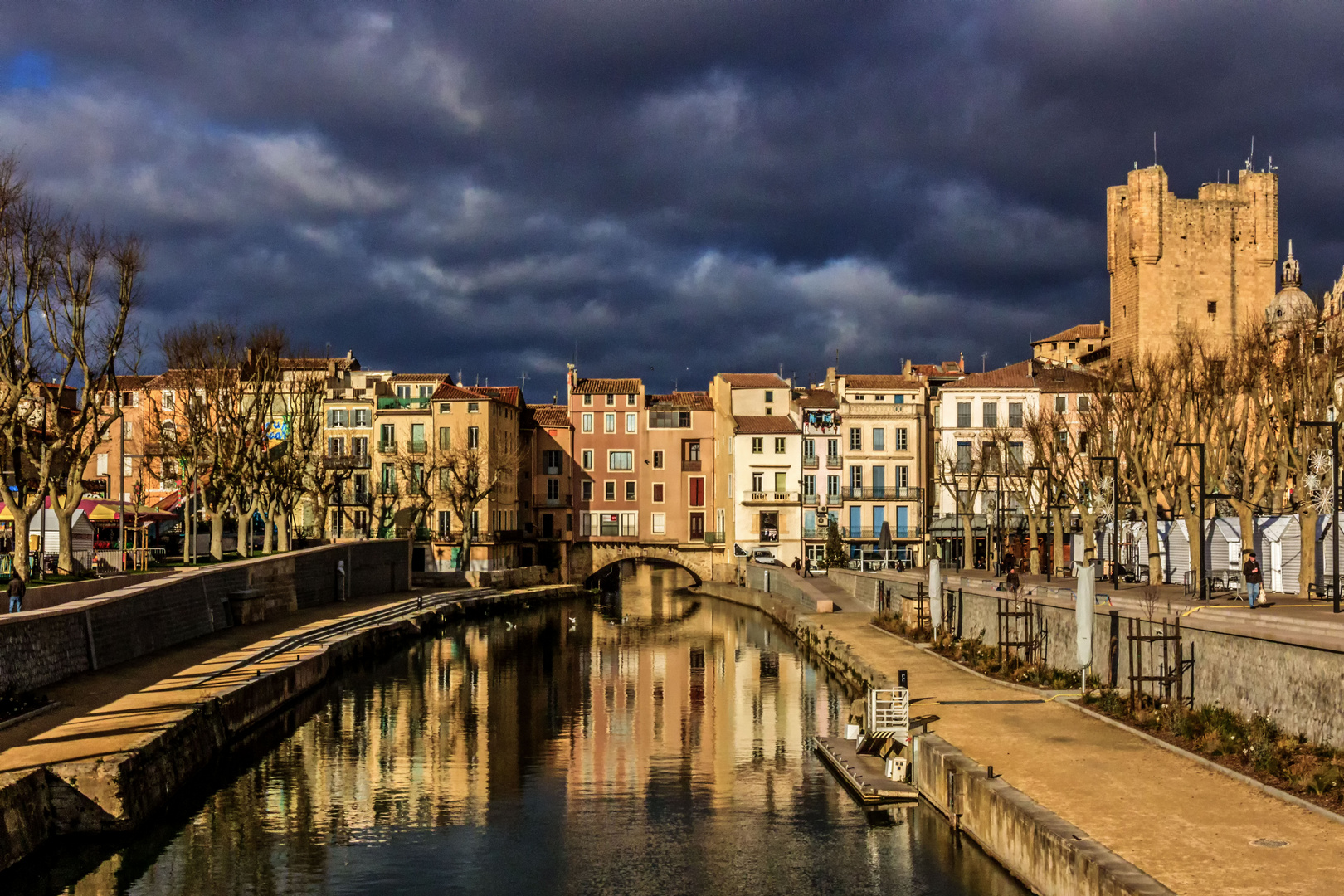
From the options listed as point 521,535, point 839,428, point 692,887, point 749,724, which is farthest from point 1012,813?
point 521,535

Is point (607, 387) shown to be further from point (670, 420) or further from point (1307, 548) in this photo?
A: point (1307, 548)

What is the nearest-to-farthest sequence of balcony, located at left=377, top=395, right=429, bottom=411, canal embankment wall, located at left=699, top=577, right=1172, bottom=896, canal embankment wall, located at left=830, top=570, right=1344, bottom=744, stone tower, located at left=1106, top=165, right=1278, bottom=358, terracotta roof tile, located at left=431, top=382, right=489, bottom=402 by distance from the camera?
canal embankment wall, located at left=699, top=577, right=1172, bottom=896
canal embankment wall, located at left=830, top=570, right=1344, bottom=744
stone tower, located at left=1106, top=165, right=1278, bottom=358
terracotta roof tile, located at left=431, top=382, right=489, bottom=402
balcony, located at left=377, top=395, right=429, bottom=411

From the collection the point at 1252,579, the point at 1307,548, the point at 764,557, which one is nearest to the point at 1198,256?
the point at 764,557

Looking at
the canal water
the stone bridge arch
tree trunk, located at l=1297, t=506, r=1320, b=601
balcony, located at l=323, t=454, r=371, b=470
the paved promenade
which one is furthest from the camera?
the stone bridge arch

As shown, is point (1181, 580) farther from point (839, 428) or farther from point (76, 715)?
point (76, 715)

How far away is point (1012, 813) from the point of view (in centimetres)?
1977

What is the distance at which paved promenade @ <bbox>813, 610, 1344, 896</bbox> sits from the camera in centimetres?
1541

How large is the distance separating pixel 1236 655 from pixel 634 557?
7370cm

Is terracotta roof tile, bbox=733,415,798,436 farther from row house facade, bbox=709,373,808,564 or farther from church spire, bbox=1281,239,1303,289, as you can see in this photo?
church spire, bbox=1281,239,1303,289

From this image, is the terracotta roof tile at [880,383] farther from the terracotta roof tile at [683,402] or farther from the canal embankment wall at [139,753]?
the canal embankment wall at [139,753]

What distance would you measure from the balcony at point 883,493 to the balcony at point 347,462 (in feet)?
111

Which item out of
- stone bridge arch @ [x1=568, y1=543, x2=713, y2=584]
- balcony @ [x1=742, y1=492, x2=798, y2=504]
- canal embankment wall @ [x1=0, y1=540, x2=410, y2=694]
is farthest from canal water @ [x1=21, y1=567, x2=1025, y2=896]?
stone bridge arch @ [x1=568, y1=543, x2=713, y2=584]

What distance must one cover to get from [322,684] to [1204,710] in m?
30.6

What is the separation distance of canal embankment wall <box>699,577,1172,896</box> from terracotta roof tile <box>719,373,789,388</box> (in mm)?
69589
